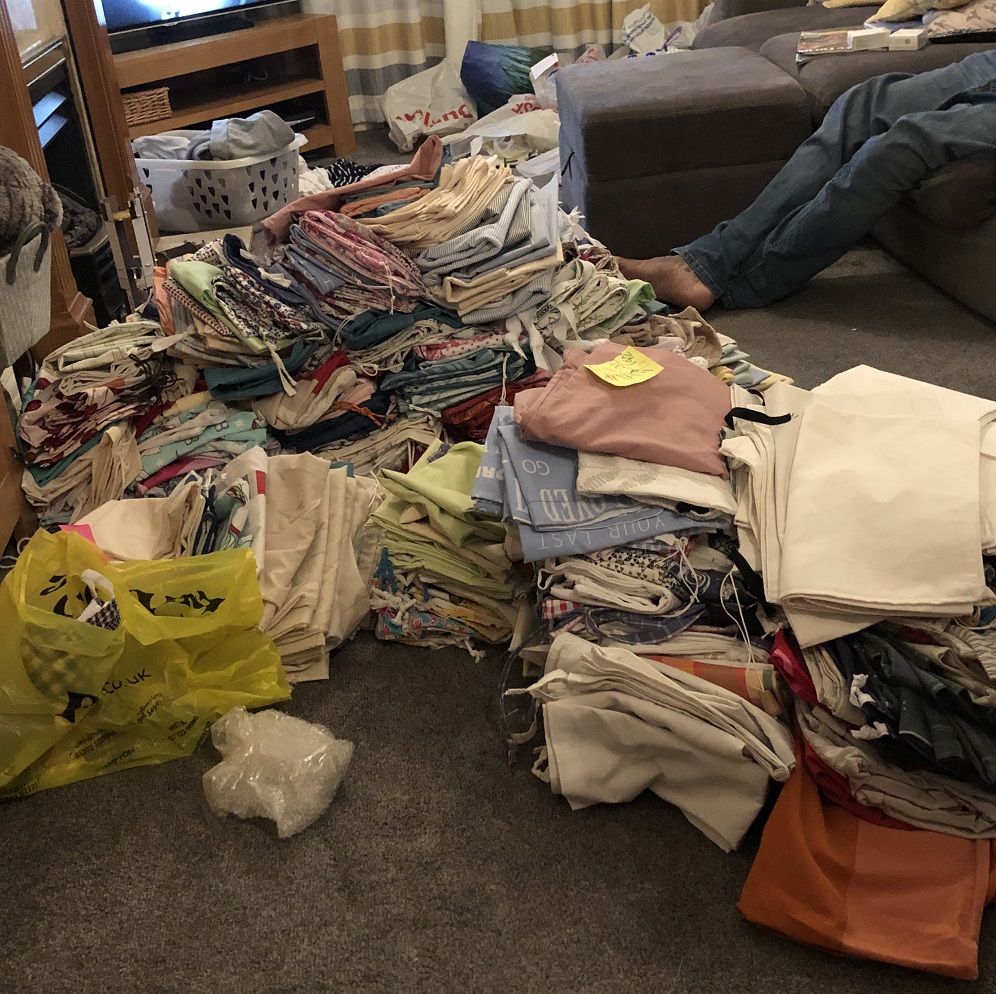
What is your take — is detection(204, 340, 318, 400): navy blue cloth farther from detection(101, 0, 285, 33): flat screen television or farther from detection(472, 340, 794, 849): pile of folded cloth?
detection(101, 0, 285, 33): flat screen television

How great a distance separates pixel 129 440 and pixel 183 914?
0.92m

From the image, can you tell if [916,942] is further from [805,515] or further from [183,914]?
[183,914]

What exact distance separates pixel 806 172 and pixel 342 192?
1.28 meters

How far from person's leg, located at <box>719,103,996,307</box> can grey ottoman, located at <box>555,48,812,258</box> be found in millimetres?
279

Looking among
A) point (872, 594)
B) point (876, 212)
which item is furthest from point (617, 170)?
point (872, 594)

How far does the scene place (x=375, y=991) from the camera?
3.67 ft

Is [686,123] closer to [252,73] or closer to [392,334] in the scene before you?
[392,334]

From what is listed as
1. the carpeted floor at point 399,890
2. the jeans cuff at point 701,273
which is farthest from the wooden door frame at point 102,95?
the carpeted floor at point 399,890

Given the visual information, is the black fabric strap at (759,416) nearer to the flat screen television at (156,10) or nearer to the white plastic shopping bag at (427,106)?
the white plastic shopping bag at (427,106)

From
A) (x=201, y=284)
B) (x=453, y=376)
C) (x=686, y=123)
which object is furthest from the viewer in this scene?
(x=686, y=123)

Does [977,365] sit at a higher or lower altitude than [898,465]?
lower

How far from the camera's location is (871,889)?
1.13m

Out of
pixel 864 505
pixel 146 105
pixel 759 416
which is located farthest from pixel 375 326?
pixel 146 105

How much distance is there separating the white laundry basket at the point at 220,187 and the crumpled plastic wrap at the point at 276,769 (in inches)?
62.1
